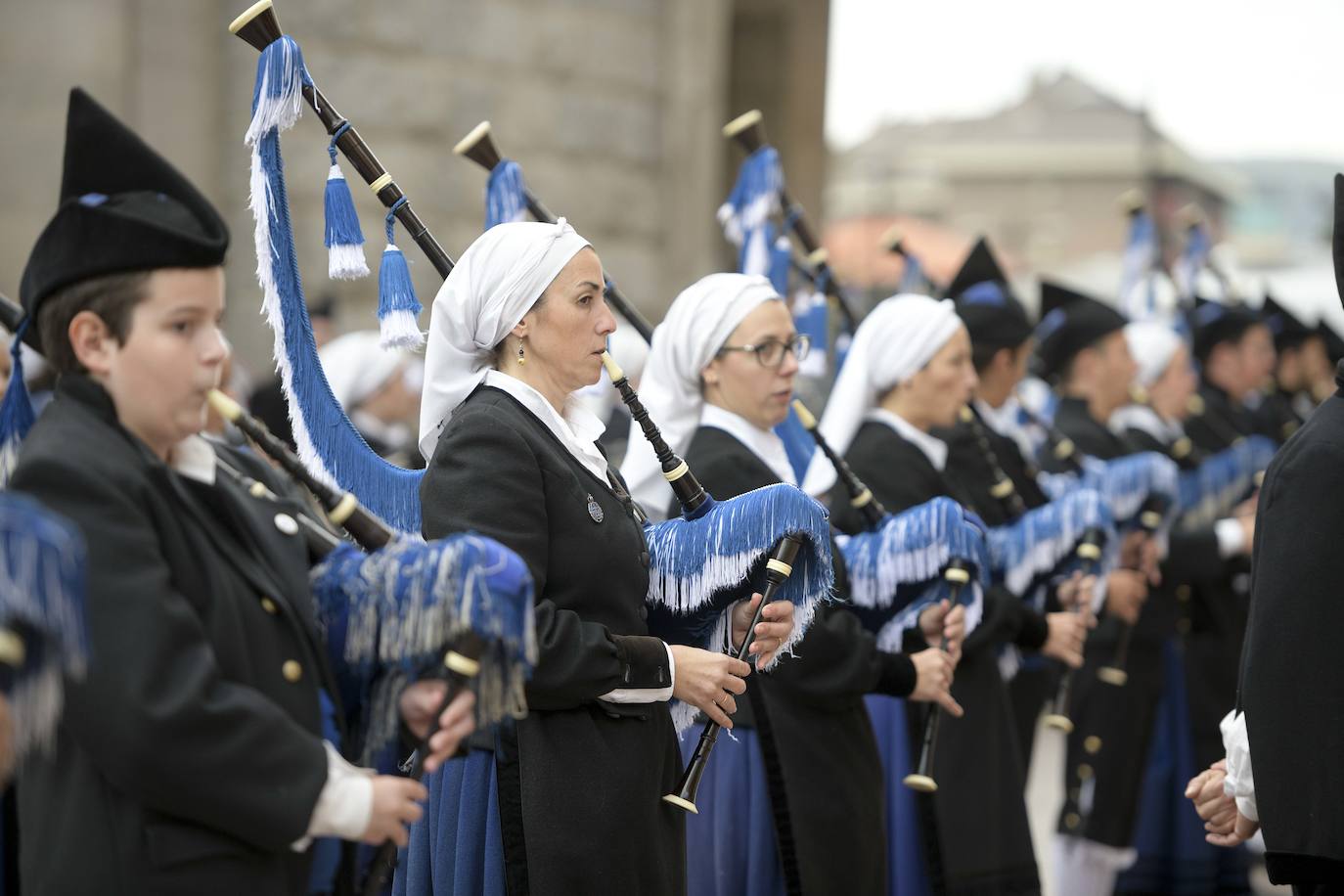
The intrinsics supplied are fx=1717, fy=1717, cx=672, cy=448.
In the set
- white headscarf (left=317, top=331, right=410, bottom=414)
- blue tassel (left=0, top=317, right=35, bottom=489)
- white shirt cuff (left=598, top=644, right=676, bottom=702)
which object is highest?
white headscarf (left=317, top=331, right=410, bottom=414)

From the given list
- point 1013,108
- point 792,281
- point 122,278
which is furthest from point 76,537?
point 1013,108

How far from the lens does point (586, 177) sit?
817 cm

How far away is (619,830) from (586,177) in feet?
18.0

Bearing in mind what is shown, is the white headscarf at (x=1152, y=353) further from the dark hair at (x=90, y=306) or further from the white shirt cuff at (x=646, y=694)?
the dark hair at (x=90, y=306)

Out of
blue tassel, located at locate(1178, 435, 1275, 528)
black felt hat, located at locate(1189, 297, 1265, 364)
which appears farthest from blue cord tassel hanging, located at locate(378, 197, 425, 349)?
black felt hat, located at locate(1189, 297, 1265, 364)

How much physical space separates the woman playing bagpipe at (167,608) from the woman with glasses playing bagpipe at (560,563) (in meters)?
0.53

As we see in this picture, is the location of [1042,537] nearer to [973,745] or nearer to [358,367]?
[973,745]

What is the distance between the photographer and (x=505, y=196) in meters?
4.39

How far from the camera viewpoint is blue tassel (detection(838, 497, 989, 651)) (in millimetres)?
4156

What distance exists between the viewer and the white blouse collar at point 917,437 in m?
4.73

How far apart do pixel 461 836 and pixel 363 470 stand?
2.57 ft

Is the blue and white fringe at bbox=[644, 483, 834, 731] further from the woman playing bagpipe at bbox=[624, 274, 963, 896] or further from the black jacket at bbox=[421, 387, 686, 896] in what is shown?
the woman playing bagpipe at bbox=[624, 274, 963, 896]

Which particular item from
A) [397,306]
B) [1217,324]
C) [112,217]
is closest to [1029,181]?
[1217,324]

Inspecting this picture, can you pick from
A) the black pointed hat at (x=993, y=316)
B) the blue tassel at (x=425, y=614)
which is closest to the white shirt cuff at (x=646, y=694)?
the blue tassel at (x=425, y=614)
